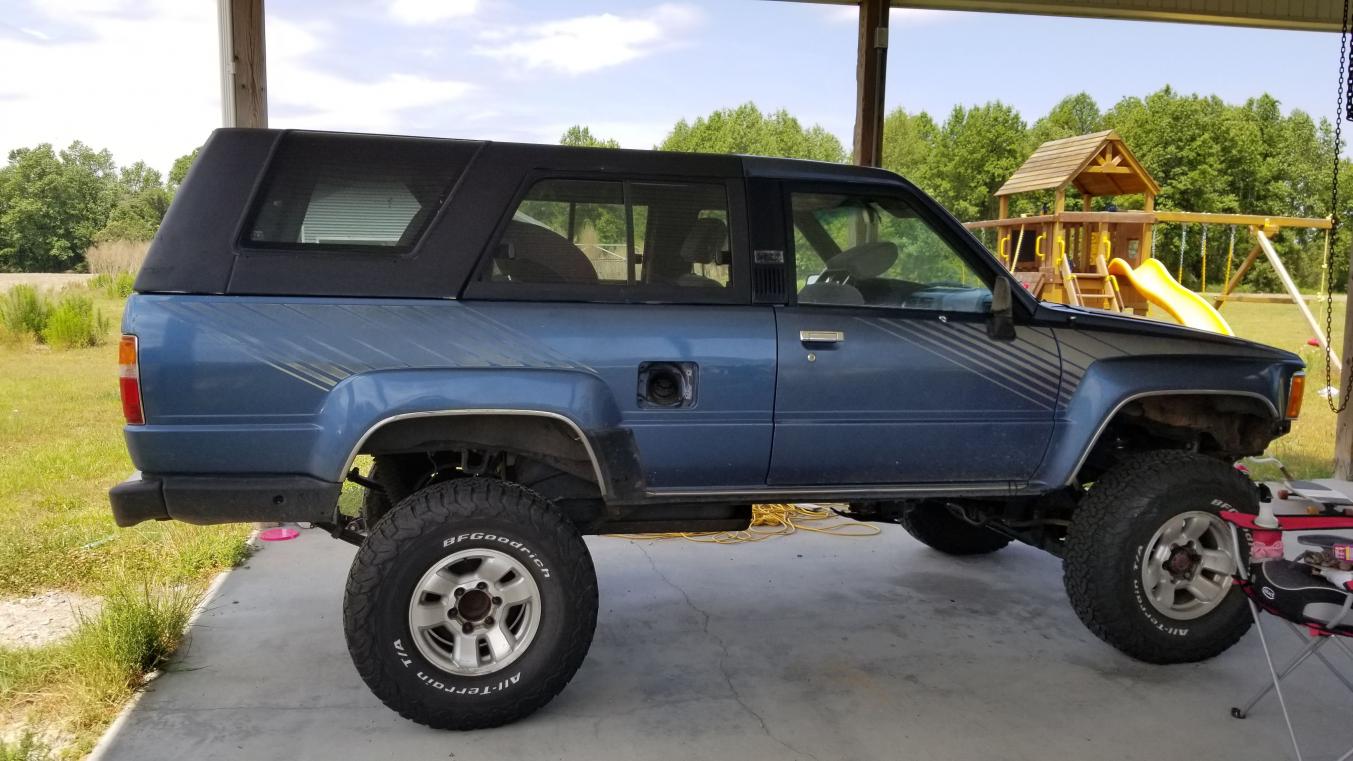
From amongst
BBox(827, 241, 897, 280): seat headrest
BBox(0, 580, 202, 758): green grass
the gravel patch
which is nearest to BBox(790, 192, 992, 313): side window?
BBox(827, 241, 897, 280): seat headrest

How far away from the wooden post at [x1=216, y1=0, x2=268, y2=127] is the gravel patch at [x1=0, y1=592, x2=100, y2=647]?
263 cm

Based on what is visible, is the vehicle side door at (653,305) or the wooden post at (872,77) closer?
the vehicle side door at (653,305)

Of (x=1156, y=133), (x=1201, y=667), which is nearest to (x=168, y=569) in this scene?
(x=1201, y=667)

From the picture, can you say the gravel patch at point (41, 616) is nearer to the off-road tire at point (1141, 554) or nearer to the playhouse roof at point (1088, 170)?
the off-road tire at point (1141, 554)

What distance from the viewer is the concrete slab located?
3.47 m

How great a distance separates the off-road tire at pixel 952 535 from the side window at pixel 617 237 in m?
2.46

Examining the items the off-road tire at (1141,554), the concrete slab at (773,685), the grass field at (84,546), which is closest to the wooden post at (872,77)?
the concrete slab at (773,685)

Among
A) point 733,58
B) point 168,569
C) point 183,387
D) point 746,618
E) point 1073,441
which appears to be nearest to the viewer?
point 183,387

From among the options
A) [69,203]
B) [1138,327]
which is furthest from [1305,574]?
[69,203]

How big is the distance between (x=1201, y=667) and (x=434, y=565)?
3.14m

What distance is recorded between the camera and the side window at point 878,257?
13.0 ft

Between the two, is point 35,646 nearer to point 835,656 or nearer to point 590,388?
point 590,388

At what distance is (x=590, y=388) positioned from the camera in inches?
139

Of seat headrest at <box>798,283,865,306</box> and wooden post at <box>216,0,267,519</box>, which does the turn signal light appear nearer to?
seat headrest at <box>798,283,865,306</box>
